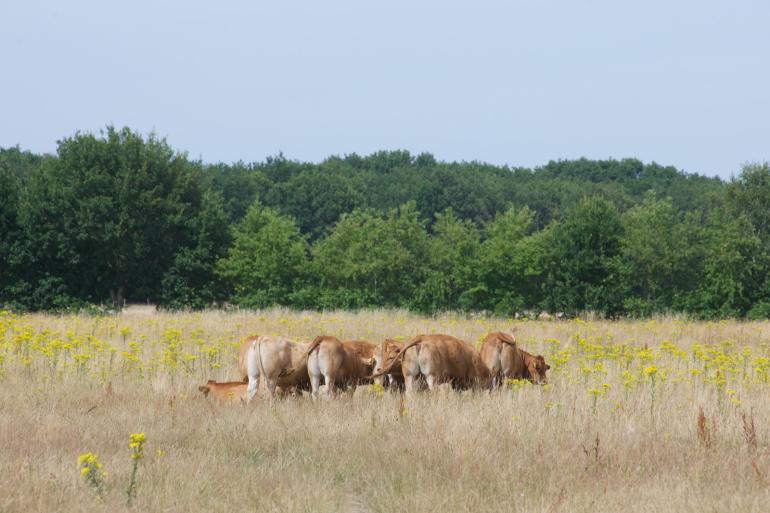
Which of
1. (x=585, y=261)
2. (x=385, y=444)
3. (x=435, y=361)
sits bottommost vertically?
(x=385, y=444)

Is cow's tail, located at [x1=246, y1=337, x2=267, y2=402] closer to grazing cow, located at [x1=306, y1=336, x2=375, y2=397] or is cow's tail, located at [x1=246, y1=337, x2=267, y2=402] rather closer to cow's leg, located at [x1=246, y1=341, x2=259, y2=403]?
cow's leg, located at [x1=246, y1=341, x2=259, y2=403]

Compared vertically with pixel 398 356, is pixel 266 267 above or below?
above

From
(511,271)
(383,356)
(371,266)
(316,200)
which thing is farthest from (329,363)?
(316,200)

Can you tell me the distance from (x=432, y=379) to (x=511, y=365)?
203 centimetres

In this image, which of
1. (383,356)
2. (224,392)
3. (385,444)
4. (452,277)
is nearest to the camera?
(385,444)

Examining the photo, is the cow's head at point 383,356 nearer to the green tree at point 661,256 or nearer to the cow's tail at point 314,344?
the cow's tail at point 314,344

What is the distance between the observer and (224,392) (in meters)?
12.8

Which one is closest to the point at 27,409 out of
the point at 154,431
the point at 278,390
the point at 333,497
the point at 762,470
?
the point at 154,431

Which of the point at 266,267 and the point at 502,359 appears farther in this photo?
the point at 266,267

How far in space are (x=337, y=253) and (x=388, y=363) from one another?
31772mm

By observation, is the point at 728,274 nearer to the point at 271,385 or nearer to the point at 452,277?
the point at 452,277

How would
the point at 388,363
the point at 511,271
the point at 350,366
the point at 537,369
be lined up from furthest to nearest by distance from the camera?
1. the point at 511,271
2. the point at 537,369
3. the point at 350,366
4. the point at 388,363

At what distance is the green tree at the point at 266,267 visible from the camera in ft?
145

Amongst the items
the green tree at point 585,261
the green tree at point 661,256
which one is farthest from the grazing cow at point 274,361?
the green tree at point 661,256
